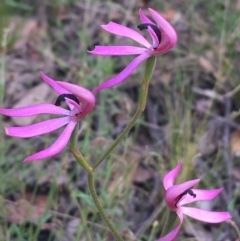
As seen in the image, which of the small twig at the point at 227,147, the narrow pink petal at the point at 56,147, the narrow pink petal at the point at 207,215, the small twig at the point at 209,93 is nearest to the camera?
the narrow pink petal at the point at 56,147

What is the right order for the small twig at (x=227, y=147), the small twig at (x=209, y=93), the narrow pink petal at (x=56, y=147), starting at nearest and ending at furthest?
1. the narrow pink petal at (x=56, y=147)
2. the small twig at (x=227, y=147)
3. the small twig at (x=209, y=93)

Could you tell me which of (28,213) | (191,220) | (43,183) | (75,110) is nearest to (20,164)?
(43,183)

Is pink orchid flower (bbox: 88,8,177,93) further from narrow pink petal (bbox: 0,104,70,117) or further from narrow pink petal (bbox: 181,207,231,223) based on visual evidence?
narrow pink petal (bbox: 181,207,231,223)

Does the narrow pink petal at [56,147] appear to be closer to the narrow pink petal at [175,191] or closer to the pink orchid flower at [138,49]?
the pink orchid flower at [138,49]

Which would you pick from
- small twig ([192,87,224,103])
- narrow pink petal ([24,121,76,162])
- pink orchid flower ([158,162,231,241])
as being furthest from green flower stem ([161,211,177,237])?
small twig ([192,87,224,103])

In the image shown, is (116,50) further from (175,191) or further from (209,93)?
(209,93)

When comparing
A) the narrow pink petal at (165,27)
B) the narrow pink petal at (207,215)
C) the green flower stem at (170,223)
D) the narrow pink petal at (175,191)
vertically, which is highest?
the narrow pink petal at (165,27)

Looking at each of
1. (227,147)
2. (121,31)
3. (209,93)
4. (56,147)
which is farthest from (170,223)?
(209,93)

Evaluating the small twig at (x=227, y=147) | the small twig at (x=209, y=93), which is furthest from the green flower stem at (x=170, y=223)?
the small twig at (x=209, y=93)
